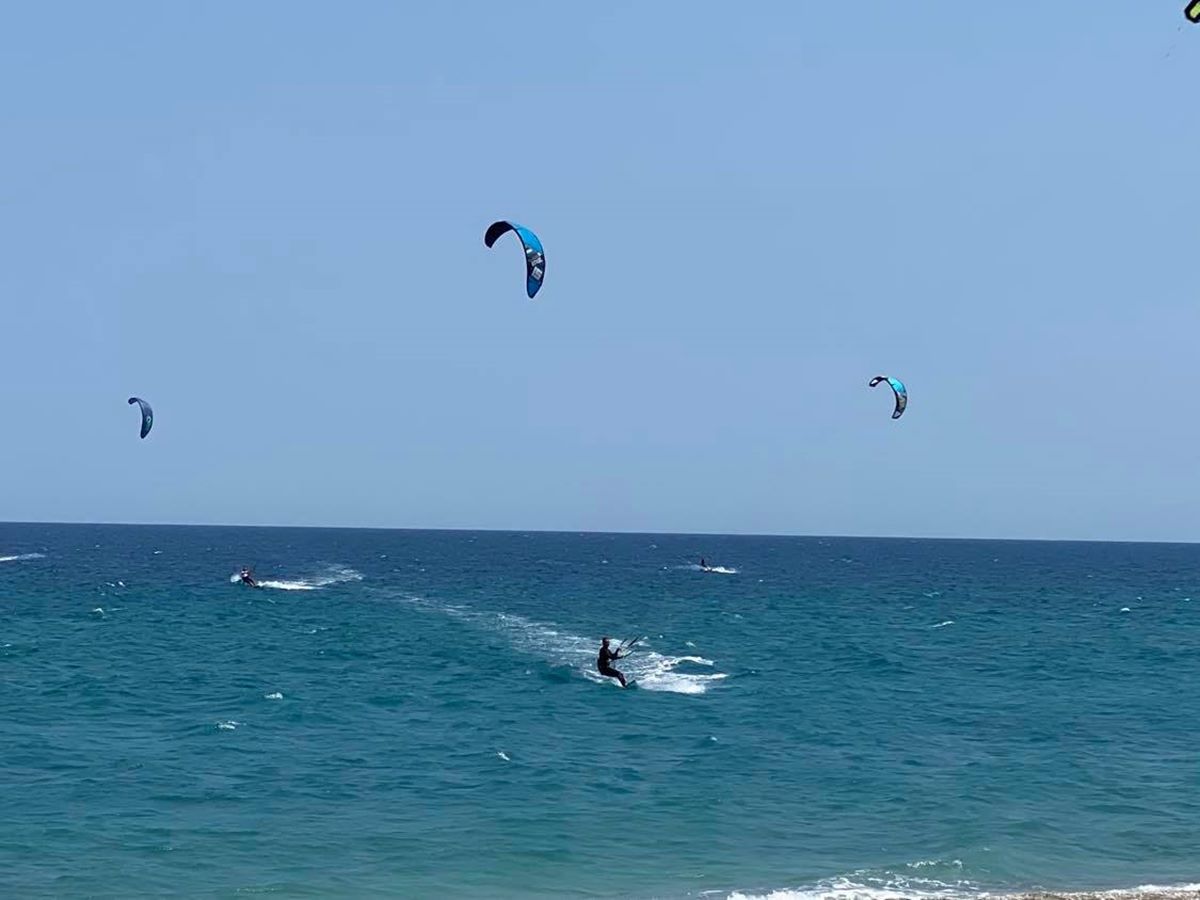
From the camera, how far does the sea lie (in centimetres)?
2230

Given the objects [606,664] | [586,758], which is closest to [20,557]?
[606,664]

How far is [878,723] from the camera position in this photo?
36.0 m

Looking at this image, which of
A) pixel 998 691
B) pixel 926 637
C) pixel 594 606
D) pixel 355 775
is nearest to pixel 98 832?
pixel 355 775

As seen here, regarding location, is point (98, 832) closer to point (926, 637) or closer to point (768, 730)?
point (768, 730)

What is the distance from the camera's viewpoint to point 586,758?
30.8 m

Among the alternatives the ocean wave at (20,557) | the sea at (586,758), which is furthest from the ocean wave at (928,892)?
the ocean wave at (20,557)

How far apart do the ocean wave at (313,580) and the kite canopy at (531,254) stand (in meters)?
58.1

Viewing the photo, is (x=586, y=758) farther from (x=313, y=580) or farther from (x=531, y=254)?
(x=313, y=580)

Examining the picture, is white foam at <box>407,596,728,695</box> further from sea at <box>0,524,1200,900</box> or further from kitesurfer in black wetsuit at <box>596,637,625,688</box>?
kitesurfer in black wetsuit at <box>596,637,625,688</box>

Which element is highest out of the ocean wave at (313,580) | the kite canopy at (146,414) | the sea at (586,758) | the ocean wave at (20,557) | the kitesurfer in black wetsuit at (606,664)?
the kite canopy at (146,414)

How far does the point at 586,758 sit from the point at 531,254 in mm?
11664

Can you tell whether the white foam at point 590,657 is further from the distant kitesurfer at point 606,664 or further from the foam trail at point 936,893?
the foam trail at point 936,893

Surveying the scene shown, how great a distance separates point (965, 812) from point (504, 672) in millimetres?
20907

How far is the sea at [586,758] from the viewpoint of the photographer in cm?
2230
